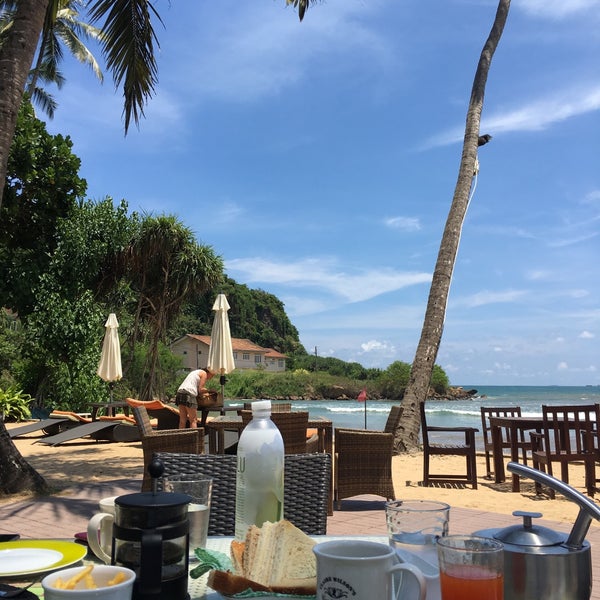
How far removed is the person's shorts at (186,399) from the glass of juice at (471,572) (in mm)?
7608

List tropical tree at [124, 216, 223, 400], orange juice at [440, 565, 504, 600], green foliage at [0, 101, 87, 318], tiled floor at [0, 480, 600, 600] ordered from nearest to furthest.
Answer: orange juice at [440, 565, 504, 600], tiled floor at [0, 480, 600, 600], green foliage at [0, 101, 87, 318], tropical tree at [124, 216, 223, 400]

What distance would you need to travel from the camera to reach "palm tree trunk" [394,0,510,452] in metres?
9.47

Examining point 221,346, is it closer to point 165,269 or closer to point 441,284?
point 441,284

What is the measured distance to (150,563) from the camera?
0.96m

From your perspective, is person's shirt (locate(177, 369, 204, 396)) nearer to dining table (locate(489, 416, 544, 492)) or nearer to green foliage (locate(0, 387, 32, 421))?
dining table (locate(489, 416, 544, 492))

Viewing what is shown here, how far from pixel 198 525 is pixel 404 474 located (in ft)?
21.7

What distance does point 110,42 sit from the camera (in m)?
7.33

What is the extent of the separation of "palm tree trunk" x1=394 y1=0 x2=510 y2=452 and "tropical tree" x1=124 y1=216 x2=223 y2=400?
21.2 feet

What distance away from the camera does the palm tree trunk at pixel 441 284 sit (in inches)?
373

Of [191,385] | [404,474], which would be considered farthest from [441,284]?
[191,385]

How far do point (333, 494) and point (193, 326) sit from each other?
189 ft

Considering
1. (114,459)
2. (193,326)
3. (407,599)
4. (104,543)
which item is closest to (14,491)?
(114,459)

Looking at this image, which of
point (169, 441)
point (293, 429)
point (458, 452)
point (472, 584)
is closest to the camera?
point (472, 584)

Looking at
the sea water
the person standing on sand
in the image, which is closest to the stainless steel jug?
the sea water
